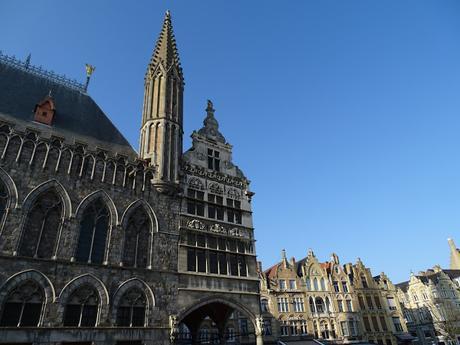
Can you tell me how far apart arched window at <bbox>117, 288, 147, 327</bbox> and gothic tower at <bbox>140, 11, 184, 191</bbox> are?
6.28 meters

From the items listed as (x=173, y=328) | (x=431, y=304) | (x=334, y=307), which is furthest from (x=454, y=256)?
(x=173, y=328)

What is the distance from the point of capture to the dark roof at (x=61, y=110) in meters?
17.6

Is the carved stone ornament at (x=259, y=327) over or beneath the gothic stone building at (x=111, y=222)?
beneath

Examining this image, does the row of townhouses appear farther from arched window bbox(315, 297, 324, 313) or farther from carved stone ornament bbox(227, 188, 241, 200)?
carved stone ornament bbox(227, 188, 241, 200)

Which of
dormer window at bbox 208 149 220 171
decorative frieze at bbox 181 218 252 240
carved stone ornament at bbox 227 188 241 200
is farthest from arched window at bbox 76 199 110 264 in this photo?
carved stone ornament at bbox 227 188 241 200

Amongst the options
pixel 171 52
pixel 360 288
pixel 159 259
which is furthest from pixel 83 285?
pixel 360 288

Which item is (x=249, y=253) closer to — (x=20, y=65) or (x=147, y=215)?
(x=147, y=215)

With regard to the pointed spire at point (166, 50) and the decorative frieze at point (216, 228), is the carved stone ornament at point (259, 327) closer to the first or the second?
the decorative frieze at point (216, 228)

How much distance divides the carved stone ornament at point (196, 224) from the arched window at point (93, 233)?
5081mm

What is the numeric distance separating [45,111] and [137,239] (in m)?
9.47

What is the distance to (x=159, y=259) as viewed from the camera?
56.6 feet

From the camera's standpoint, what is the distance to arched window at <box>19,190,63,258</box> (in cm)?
1404

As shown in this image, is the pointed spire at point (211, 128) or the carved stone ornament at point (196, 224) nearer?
the carved stone ornament at point (196, 224)

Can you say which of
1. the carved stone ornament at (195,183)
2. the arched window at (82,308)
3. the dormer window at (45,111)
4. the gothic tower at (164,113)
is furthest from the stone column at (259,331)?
the dormer window at (45,111)
